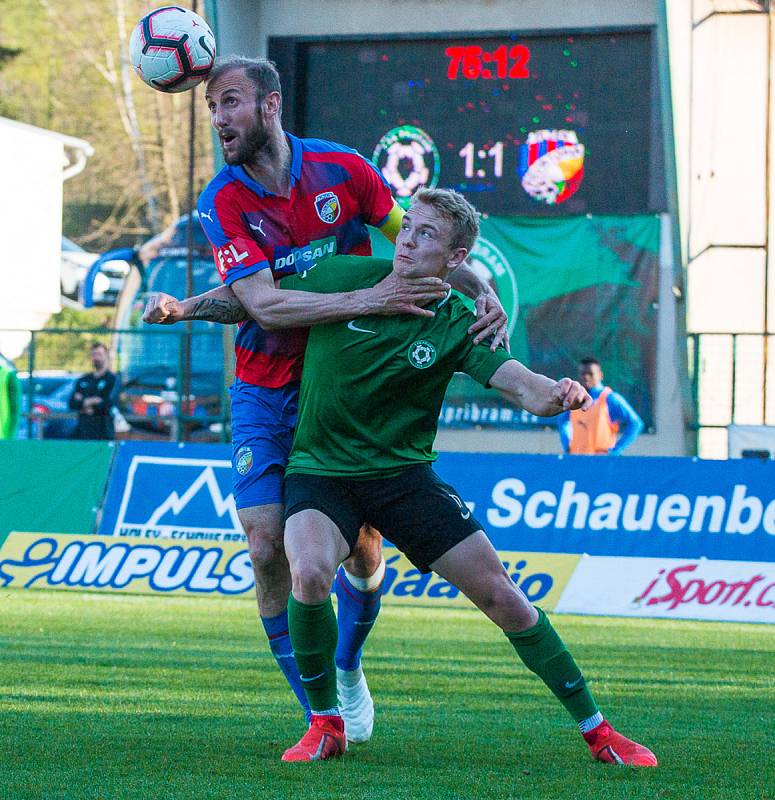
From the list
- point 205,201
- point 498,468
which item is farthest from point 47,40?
point 205,201

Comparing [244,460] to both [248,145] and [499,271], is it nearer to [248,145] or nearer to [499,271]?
[248,145]

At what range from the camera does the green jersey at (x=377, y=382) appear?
5.80 metres

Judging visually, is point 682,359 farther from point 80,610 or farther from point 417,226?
point 417,226

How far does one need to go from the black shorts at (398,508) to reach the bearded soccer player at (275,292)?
1.19 ft

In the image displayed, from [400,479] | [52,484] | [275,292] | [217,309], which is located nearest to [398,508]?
[400,479]

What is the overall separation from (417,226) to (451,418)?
12718mm

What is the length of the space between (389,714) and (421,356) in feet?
6.50

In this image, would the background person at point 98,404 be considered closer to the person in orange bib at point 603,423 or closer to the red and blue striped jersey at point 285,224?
the person in orange bib at point 603,423

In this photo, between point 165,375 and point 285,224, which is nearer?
point 285,224

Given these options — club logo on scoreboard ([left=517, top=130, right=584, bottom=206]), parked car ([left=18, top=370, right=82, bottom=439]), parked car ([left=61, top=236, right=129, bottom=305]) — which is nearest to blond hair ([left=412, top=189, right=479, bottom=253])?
club logo on scoreboard ([left=517, top=130, right=584, bottom=206])

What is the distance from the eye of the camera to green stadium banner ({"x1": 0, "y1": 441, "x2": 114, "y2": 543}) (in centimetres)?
1412

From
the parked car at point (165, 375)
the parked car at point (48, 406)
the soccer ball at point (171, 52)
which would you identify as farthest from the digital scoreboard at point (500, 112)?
the soccer ball at point (171, 52)

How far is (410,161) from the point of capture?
60.1 ft

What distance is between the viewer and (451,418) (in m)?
18.5
